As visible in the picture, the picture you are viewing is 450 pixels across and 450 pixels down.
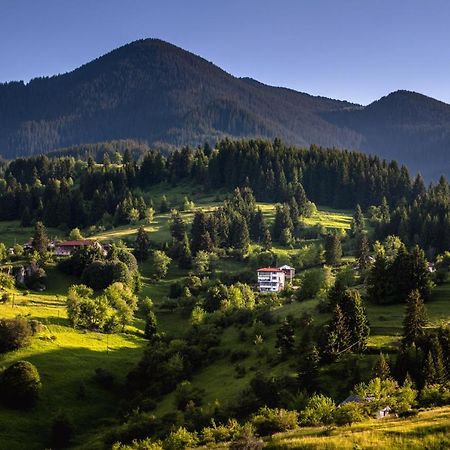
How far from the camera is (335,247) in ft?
493

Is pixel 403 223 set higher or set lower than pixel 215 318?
higher

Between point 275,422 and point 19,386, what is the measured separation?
35422 mm

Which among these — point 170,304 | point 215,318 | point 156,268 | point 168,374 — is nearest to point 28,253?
point 156,268

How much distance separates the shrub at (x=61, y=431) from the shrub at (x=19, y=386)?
6568 millimetres

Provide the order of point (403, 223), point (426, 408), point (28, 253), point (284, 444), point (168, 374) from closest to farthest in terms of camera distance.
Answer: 1. point (284, 444)
2. point (426, 408)
3. point (168, 374)
4. point (28, 253)
5. point (403, 223)

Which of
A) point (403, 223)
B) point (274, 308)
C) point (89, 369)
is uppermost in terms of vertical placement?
point (403, 223)

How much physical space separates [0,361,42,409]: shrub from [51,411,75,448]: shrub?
6.57m

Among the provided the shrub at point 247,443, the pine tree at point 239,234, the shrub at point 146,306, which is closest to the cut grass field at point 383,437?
the shrub at point 247,443

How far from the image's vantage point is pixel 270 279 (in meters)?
141

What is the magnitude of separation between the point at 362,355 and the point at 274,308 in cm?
3168

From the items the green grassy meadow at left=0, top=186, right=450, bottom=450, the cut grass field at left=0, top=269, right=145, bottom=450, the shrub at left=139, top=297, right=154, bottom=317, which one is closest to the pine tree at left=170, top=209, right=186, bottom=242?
the shrub at left=139, top=297, right=154, bottom=317

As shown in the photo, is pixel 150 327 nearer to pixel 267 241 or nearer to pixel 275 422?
pixel 275 422

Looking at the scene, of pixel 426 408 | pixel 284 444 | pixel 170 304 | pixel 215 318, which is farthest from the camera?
pixel 170 304

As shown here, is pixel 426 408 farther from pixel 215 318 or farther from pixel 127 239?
pixel 127 239
